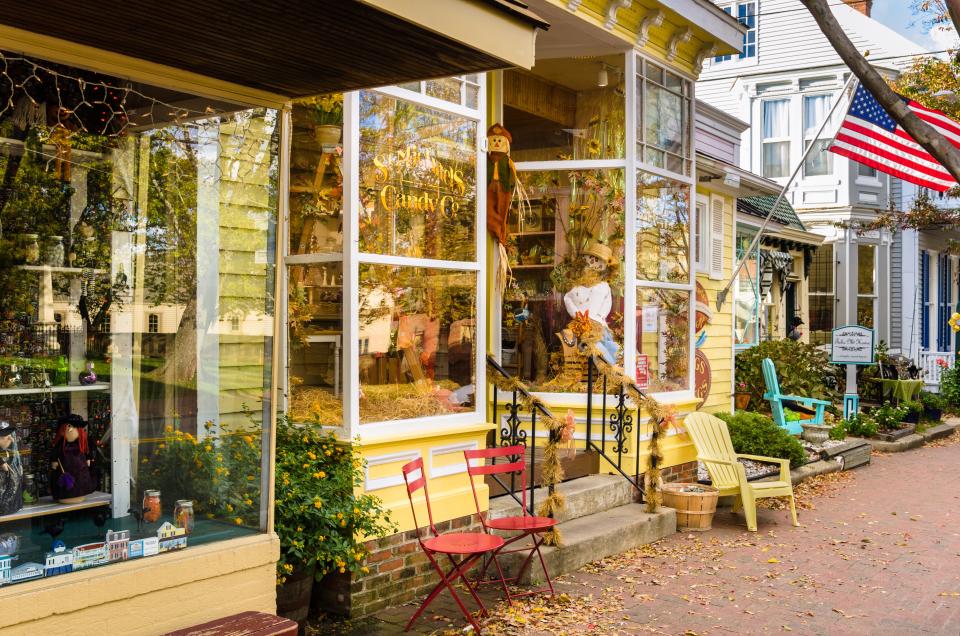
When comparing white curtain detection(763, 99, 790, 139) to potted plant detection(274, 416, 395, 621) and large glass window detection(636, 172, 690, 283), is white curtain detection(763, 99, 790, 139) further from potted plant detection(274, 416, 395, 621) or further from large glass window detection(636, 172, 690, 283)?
potted plant detection(274, 416, 395, 621)

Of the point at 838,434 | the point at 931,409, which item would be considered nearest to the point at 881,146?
the point at 838,434

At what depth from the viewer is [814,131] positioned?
20.4 m

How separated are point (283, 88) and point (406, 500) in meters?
2.92

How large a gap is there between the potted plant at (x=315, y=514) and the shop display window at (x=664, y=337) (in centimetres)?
422

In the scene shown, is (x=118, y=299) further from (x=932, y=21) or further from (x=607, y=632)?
(x=932, y=21)

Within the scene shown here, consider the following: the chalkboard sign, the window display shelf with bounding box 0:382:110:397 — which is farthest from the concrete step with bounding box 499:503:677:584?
the chalkboard sign

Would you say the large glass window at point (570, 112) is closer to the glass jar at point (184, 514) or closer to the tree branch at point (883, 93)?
the tree branch at point (883, 93)

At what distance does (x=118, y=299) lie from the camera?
4465 mm

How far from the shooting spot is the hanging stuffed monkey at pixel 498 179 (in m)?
7.84

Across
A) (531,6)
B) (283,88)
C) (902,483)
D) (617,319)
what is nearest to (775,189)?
(902,483)

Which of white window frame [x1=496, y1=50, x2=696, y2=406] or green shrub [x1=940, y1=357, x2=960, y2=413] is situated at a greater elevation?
white window frame [x1=496, y1=50, x2=696, y2=406]

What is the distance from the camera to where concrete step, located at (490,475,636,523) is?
288 inches

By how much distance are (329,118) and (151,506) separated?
286cm

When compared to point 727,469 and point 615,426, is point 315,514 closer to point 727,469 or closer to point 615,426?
point 615,426
